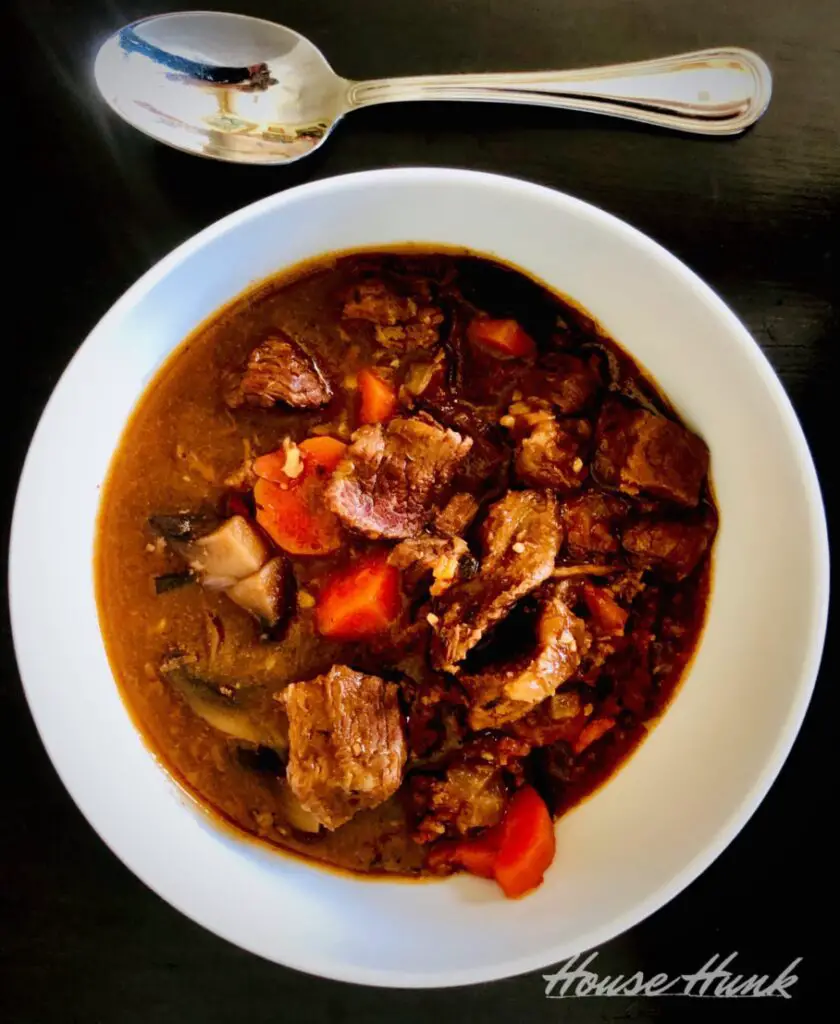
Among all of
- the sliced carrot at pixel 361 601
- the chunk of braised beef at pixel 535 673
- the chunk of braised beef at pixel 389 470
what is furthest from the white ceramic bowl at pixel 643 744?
the sliced carrot at pixel 361 601

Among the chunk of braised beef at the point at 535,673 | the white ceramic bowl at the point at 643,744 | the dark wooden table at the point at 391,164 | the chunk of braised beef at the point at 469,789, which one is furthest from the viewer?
the dark wooden table at the point at 391,164

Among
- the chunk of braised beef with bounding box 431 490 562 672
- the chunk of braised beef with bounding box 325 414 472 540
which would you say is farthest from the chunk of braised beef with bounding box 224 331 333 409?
the chunk of braised beef with bounding box 431 490 562 672

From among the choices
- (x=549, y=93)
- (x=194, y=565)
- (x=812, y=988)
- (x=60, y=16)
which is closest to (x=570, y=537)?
(x=194, y=565)

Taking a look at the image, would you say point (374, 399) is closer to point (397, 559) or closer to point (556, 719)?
point (397, 559)

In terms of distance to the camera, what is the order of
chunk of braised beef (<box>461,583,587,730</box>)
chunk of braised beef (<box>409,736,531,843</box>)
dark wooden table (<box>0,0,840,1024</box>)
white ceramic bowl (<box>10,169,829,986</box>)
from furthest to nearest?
dark wooden table (<box>0,0,840,1024</box>) < chunk of braised beef (<box>409,736,531,843</box>) < chunk of braised beef (<box>461,583,587,730</box>) < white ceramic bowl (<box>10,169,829,986</box>)

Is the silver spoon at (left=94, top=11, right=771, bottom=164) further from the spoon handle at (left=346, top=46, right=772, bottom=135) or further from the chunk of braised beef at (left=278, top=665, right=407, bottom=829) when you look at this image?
the chunk of braised beef at (left=278, top=665, right=407, bottom=829)

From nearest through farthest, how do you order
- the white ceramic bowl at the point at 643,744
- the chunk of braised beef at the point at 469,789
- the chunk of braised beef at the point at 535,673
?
the white ceramic bowl at the point at 643,744 < the chunk of braised beef at the point at 535,673 < the chunk of braised beef at the point at 469,789

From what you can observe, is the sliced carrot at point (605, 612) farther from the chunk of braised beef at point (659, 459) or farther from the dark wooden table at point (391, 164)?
the dark wooden table at point (391, 164)

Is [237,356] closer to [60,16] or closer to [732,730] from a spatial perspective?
[60,16]
